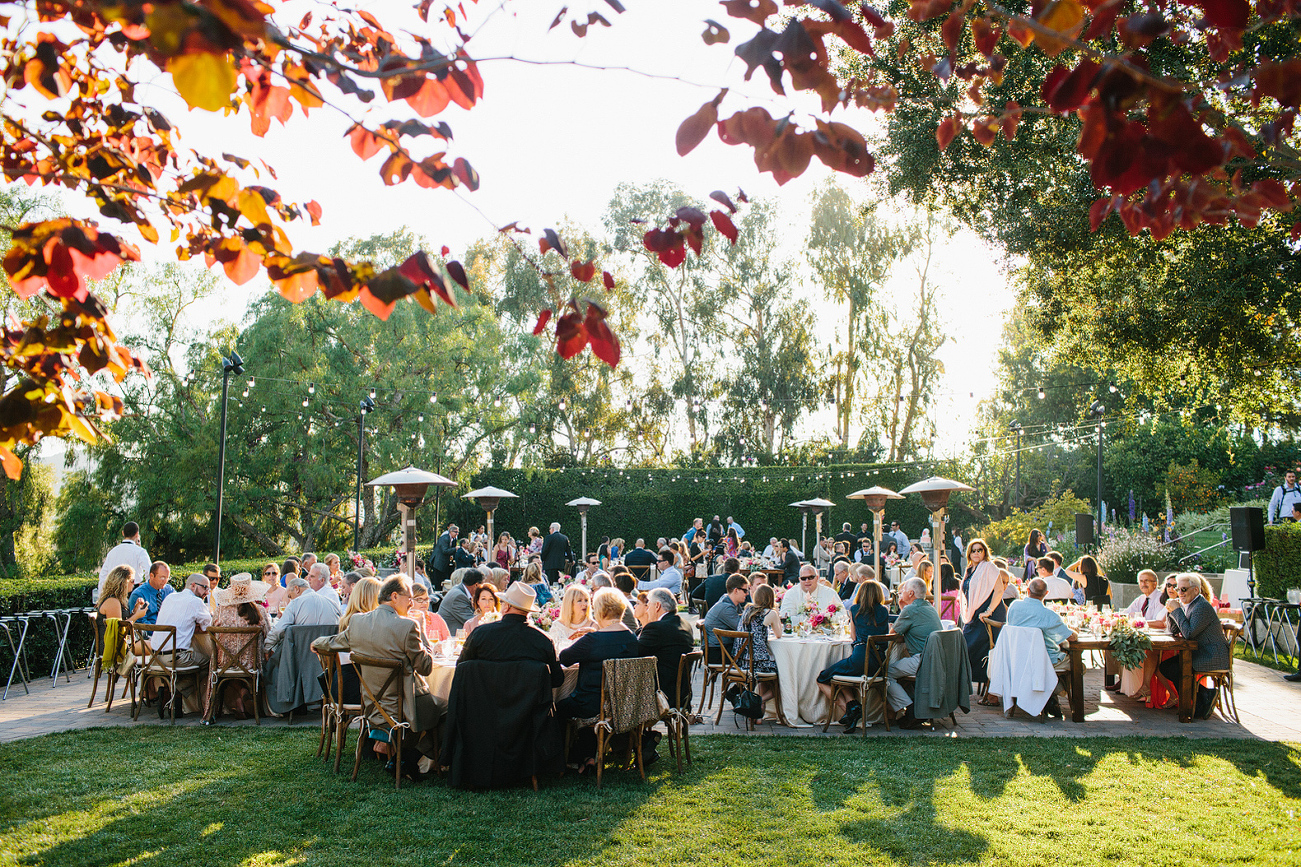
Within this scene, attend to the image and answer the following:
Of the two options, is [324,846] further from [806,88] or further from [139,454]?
[139,454]

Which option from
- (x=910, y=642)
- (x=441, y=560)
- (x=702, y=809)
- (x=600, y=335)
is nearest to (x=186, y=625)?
(x=702, y=809)

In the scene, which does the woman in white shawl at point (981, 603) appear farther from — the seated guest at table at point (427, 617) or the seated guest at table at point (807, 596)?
the seated guest at table at point (427, 617)

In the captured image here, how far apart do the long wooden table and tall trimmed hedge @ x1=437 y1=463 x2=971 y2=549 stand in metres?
18.3

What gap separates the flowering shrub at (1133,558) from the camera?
15.3 meters

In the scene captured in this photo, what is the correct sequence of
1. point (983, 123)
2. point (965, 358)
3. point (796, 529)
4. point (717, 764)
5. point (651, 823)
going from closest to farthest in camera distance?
point (983, 123) < point (651, 823) < point (717, 764) < point (796, 529) < point (965, 358)

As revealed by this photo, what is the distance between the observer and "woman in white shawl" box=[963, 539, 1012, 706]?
8734 millimetres

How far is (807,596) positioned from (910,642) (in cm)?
156

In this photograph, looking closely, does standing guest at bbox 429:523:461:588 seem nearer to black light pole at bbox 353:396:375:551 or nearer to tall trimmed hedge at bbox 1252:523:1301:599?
black light pole at bbox 353:396:375:551

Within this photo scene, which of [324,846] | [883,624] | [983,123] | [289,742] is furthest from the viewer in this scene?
[883,624]

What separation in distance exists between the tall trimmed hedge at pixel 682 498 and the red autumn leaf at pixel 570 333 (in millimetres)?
24478

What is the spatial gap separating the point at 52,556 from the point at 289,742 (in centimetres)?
2139

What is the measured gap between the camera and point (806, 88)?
6.46ft

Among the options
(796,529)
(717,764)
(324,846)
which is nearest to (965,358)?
(796,529)

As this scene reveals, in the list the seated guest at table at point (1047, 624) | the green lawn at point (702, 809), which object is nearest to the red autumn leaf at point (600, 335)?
the green lawn at point (702, 809)
